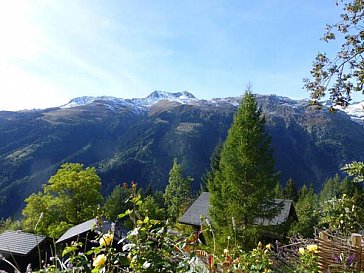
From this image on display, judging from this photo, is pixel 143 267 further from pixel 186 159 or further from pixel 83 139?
pixel 83 139

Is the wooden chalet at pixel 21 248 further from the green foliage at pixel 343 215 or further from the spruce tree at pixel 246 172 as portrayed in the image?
the green foliage at pixel 343 215

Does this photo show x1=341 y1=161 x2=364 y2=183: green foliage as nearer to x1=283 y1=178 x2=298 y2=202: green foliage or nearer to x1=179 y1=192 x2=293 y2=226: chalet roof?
x1=179 y1=192 x2=293 y2=226: chalet roof

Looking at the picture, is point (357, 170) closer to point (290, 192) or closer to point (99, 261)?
point (99, 261)

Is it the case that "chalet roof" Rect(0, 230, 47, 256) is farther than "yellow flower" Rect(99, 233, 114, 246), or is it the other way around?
"chalet roof" Rect(0, 230, 47, 256)

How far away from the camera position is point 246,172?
18.2 m

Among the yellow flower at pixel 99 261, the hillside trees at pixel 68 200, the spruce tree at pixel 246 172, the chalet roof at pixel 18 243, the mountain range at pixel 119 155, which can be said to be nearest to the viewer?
the yellow flower at pixel 99 261

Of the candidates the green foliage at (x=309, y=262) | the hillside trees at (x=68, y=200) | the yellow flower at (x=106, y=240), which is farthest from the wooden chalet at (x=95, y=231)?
the hillside trees at (x=68, y=200)

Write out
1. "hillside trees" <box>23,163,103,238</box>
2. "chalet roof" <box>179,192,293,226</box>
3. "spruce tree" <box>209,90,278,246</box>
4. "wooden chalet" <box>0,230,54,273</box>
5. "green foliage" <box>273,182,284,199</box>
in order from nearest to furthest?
1. "spruce tree" <box>209,90,278,246</box>
2. "green foliage" <box>273,182,284,199</box>
3. "wooden chalet" <box>0,230,54,273</box>
4. "chalet roof" <box>179,192,293,226</box>
5. "hillside trees" <box>23,163,103,238</box>

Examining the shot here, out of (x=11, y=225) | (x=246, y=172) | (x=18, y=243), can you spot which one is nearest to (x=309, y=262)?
(x=246, y=172)

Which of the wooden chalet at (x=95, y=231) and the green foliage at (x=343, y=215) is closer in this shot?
the wooden chalet at (x=95, y=231)

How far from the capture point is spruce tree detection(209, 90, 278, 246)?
17.9 metres

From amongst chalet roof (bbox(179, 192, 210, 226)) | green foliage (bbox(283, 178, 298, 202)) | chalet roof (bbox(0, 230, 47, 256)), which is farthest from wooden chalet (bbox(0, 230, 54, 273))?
green foliage (bbox(283, 178, 298, 202))

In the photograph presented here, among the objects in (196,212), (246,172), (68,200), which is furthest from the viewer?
(196,212)

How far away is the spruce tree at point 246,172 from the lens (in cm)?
1792
